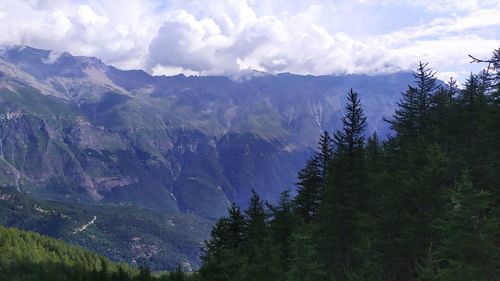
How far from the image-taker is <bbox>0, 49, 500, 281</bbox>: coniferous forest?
2339cm

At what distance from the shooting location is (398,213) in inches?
1427

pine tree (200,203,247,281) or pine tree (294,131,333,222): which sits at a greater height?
pine tree (294,131,333,222)

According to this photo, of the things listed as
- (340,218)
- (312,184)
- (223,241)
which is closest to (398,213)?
(340,218)

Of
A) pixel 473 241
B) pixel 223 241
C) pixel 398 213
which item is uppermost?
pixel 398 213

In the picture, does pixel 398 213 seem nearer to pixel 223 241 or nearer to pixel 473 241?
pixel 473 241

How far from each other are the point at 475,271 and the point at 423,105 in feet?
146

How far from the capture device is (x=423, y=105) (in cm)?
6344

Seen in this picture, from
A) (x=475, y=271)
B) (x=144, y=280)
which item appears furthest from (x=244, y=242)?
(x=144, y=280)

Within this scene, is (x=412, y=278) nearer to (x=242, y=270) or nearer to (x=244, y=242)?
(x=242, y=270)

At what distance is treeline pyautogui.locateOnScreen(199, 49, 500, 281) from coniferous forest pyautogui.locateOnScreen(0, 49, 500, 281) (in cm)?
9

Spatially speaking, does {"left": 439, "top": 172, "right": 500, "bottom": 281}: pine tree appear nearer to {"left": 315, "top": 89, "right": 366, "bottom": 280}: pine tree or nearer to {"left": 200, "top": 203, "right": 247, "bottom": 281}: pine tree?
{"left": 315, "top": 89, "right": 366, "bottom": 280}: pine tree

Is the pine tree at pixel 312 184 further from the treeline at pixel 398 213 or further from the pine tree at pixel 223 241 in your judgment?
the pine tree at pixel 223 241

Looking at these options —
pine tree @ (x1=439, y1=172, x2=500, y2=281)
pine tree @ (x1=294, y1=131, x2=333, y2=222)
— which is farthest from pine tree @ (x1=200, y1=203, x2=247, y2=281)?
pine tree @ (x1=439, y1=172, x2=500, y2=281)

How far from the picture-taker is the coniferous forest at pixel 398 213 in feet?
76.7
